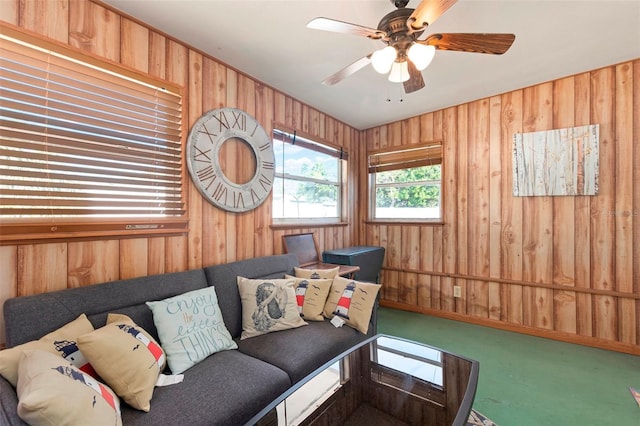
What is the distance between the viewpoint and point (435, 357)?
164 centimetres

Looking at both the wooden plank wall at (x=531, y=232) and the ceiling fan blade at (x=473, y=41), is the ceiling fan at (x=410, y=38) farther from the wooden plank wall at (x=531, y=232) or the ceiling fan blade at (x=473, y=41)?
the wooden plank wall at (x=531, y=232)

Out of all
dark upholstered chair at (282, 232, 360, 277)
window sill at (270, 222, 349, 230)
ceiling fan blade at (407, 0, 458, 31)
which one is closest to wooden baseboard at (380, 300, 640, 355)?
dark upholstered chair at (282, 232, 360, 277)

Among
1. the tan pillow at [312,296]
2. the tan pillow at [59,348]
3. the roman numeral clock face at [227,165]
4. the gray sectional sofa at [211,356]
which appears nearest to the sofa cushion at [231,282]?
the gray sectional sofa at [211,356]

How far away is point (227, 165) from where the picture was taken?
229cm

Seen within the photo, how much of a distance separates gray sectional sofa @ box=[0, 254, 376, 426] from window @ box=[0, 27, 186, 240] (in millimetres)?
369

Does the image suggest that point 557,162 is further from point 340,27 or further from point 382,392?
point 382,392

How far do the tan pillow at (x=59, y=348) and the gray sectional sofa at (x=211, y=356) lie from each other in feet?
0.17

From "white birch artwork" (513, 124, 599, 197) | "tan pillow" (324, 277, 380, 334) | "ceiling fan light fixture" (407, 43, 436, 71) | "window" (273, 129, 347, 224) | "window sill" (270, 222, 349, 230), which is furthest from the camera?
"window" (273, 129, 347, 224)

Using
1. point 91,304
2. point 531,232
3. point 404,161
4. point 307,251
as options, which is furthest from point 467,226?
point 91,304

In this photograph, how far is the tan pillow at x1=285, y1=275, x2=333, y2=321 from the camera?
2072 millimetres

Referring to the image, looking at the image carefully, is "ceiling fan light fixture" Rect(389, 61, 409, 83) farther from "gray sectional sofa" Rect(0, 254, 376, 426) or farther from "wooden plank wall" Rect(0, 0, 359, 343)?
"gray sectional sofa" Rect(0, 254, 376, 426)

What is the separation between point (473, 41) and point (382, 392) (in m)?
1.86

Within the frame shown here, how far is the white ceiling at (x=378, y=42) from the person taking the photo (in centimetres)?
169

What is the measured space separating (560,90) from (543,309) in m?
2.14
